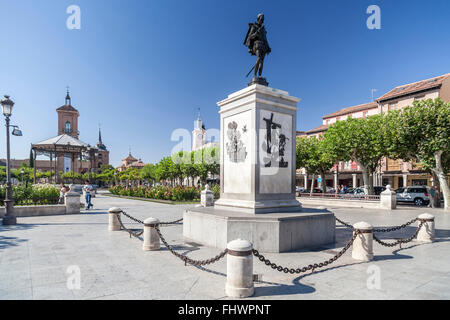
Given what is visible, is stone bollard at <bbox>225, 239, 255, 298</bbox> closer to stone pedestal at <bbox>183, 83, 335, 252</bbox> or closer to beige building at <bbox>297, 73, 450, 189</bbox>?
stone pedestal at <bbox>183, 83, 335, 252</bbox>

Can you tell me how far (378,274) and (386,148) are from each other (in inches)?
863

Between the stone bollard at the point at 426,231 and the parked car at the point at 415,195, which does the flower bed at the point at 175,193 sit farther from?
the stone bollard at the point at 426,231

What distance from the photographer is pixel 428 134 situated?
1995 cm

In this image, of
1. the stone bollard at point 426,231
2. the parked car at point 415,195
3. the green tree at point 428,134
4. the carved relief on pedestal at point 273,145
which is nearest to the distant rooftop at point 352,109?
the parked car at point 415,195

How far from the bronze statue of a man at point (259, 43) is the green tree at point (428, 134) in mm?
17314

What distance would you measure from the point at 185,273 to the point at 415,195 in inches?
1085

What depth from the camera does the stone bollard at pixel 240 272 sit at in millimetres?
4336

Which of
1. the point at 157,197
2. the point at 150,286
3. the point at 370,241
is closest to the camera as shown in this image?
the point at 150,286

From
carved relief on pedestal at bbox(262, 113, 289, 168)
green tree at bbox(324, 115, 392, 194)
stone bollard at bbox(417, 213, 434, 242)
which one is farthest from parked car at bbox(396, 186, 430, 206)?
carved relief on pedestal at bbox(262, 113, 289, 168)

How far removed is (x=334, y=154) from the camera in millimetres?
26812

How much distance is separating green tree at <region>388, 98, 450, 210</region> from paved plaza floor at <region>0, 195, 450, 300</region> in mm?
14495

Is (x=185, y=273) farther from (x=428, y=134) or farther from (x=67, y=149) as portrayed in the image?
(x=67, y=149)
